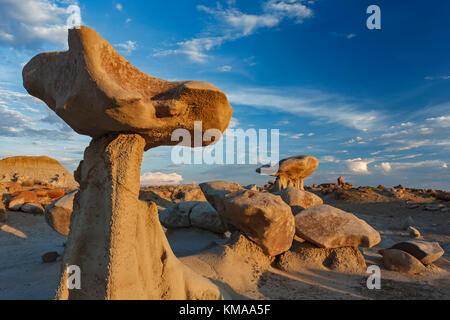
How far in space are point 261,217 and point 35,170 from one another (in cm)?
4119

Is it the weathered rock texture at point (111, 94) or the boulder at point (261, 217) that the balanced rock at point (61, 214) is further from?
the weathered rock texture at point (111, 94)

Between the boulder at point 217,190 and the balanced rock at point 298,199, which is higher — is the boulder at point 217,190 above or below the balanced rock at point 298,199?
above

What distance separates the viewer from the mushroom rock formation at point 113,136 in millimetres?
2781

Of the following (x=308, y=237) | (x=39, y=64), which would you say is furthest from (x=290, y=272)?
(x=39, y=64)

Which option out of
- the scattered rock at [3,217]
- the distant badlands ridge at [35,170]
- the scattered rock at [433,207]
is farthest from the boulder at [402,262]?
the distant badlands ridge at [35,170]

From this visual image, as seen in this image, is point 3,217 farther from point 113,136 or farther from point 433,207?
point 433,207

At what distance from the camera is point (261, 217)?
528 cm

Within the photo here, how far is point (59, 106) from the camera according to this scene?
2891 millimetres

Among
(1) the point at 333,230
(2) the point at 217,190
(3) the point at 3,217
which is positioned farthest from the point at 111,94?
(3) the point at 3,217

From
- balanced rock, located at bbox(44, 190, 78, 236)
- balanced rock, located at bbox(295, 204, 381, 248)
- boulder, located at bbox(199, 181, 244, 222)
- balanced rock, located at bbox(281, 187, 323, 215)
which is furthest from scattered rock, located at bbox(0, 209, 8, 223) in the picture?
balanced rock, located at bbox(295, 204, 381, 248)

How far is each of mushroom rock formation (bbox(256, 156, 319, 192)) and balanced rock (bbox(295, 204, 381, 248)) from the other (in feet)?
19.3

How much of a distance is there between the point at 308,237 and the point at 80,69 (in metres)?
5.12

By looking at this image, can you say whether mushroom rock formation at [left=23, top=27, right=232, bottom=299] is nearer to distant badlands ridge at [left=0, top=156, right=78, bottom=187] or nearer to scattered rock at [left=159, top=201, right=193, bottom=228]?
scattered rock at [left=159, top=201, right=193, bottom=228]

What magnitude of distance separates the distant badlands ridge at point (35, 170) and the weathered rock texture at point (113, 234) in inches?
1398
